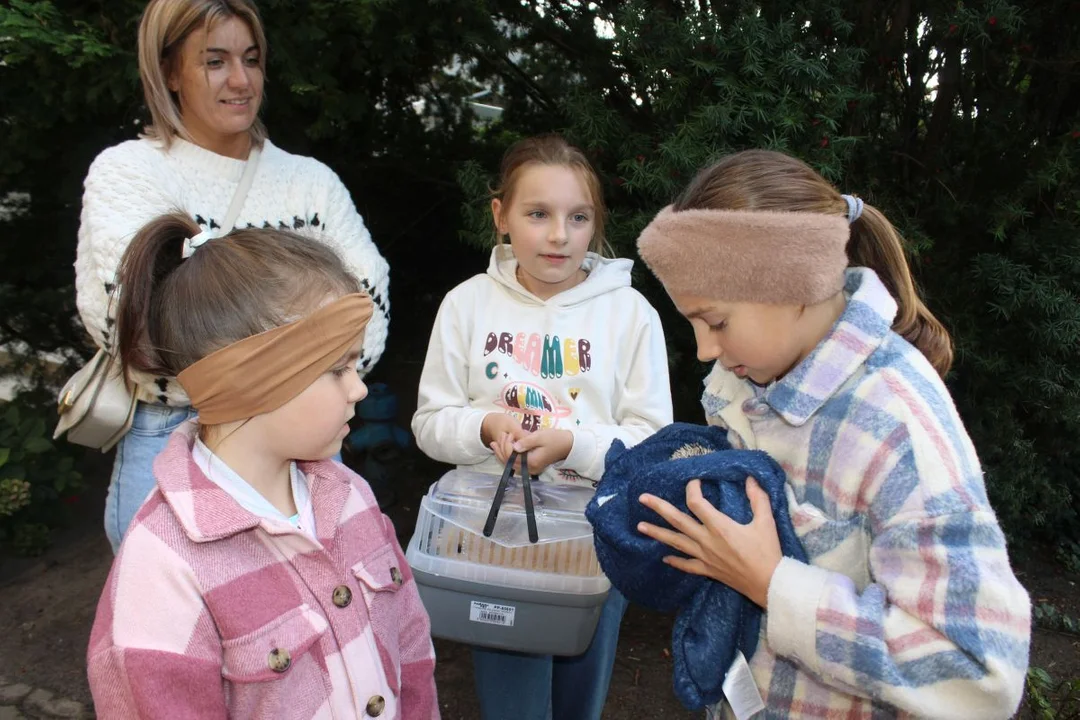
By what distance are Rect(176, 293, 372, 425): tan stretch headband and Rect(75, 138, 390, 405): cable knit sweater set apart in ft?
2.70

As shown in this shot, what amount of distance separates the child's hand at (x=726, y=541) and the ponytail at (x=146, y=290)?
105 centimetres

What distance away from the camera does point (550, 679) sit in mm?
2594

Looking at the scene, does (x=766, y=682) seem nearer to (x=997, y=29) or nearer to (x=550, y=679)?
(x=550, y=679)

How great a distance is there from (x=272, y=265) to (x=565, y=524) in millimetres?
1127

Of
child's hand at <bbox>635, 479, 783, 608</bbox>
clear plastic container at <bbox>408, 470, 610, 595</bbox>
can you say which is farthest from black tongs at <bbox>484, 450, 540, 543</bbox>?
child's hand at <bbox>635, 479, 783, 608</bbox>

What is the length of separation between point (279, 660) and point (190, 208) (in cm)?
155

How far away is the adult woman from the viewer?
2395 mm

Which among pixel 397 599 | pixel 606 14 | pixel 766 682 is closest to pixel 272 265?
pixel 397 599

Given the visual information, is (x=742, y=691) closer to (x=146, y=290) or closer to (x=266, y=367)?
(x=266, y=367)

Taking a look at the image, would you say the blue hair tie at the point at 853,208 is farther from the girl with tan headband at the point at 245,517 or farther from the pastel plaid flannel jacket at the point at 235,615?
the pastel plaid flannel jacket at the point at 235,615

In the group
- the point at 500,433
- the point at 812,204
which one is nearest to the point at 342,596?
the point at 500,433

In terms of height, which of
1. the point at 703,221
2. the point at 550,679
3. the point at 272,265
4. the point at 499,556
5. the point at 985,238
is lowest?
the point at 550,679

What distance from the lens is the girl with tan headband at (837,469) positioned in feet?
4.56

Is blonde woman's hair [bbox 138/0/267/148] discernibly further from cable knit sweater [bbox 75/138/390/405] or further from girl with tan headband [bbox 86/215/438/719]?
girl with tan headband [bbox 86/215/438/719]
